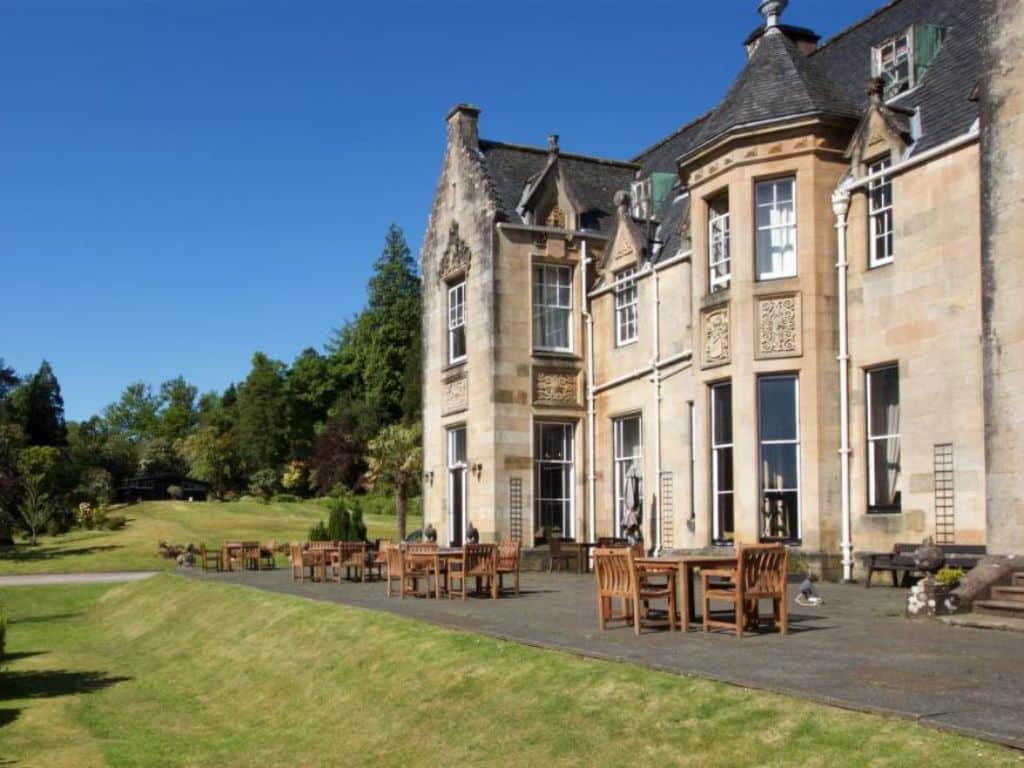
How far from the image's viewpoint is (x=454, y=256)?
29.8m

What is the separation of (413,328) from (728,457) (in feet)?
212

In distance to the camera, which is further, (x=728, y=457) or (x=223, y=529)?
(x=223, y=529)

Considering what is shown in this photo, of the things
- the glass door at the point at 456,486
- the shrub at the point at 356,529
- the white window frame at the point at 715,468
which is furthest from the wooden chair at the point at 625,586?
the shrub at the point at 356,529

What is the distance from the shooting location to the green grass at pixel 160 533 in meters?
39.8

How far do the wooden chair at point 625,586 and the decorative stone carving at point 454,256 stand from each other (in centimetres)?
1744

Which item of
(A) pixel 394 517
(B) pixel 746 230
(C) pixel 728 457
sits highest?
(B) pixel 746 230

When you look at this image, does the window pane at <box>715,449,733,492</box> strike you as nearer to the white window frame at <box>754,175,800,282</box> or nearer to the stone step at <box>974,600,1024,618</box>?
the white window frame at <box>754,175,800,282</box>

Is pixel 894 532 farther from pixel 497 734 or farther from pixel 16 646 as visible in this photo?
pixel 16 646

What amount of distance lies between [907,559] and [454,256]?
16051 mm

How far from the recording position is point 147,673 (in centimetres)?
1667

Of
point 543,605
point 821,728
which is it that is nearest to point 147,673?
point 543,605

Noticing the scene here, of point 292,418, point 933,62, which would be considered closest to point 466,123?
point 933,62

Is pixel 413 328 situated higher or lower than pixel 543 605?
higher

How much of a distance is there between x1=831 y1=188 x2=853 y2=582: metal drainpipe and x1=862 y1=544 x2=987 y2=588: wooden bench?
57cm
